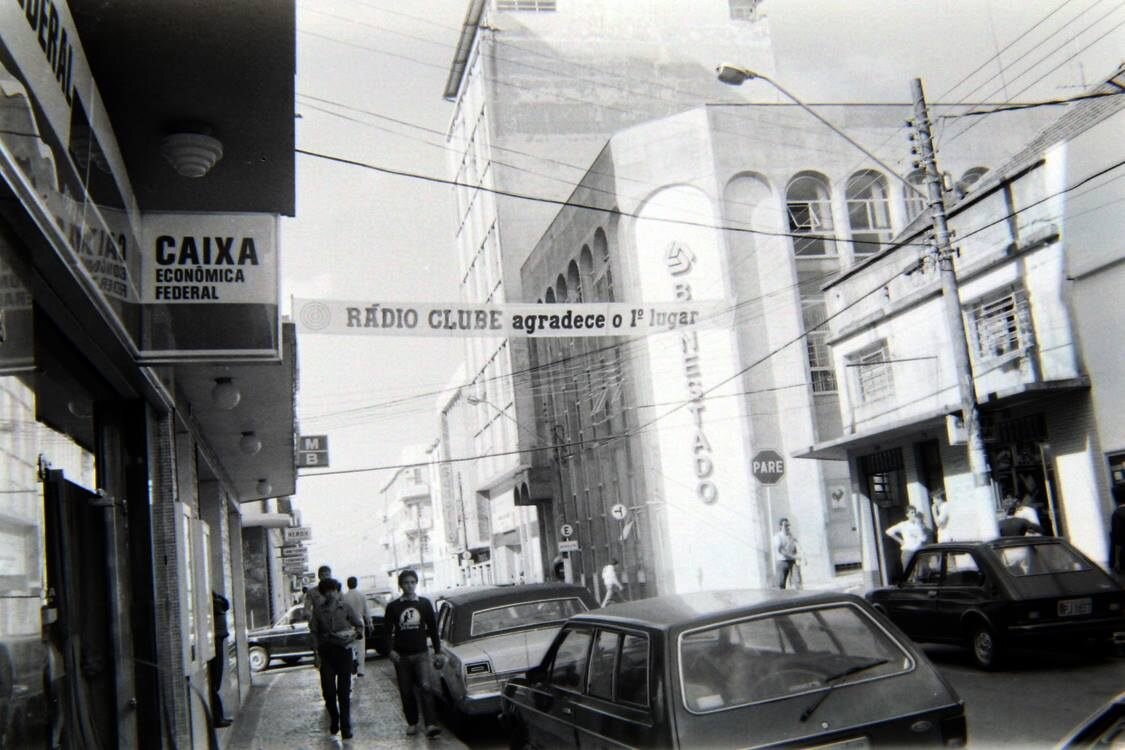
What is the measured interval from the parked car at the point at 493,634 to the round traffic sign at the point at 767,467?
36.7ft

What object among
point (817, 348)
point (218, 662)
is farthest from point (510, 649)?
point (817, 348)

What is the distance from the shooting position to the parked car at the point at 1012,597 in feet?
36.9

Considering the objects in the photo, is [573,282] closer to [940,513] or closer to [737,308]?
[737,308]

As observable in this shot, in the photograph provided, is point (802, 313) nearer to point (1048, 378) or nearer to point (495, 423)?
point (1048, 378)

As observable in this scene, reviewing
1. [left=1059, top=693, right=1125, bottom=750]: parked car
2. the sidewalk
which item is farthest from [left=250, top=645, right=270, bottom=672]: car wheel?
[left=1059, top=693, right=1125, bottom=750]: parked car

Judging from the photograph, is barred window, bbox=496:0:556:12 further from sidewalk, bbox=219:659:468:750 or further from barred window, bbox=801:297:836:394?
sidewalk, bbox=219:659:468:750

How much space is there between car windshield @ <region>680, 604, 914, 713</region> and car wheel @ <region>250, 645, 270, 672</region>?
2098 centimetres

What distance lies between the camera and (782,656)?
18.1 ft

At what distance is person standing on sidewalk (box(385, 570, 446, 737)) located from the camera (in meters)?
11.2

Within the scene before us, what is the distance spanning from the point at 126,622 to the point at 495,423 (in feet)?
173

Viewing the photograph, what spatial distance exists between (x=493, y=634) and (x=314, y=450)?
89.6ft

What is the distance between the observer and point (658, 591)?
A: 37.2 meters

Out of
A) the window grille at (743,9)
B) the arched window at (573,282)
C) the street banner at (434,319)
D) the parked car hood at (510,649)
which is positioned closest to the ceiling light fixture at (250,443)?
the street banner at (434,319)

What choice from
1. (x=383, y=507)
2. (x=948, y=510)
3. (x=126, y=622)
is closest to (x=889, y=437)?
(x=948, y=510)
